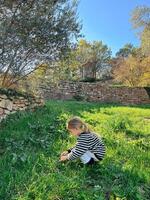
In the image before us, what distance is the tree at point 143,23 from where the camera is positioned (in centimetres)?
2582

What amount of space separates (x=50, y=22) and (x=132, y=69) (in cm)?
2328

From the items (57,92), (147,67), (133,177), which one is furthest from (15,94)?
(147,67)

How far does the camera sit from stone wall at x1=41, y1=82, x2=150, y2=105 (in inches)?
880

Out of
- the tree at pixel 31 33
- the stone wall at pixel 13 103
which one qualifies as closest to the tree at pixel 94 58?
the tree at pixel 31 33

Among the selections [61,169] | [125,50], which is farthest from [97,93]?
[125,50]

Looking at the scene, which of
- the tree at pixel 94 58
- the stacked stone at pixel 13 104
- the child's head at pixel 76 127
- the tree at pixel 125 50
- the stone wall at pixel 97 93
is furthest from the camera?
the tree at pixel 125 50

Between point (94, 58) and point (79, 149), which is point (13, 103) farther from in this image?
point (94, 58)

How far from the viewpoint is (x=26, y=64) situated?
11.1 metres

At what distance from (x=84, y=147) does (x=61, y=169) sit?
53 centimetres

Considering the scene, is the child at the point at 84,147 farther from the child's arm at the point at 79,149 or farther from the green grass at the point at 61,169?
the green grass at the point at 61,169

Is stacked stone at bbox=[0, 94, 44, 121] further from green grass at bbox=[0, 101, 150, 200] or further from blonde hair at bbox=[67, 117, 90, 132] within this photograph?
blonde hair at bbox=[67, 117, 90, 132]

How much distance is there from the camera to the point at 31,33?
10609 mm

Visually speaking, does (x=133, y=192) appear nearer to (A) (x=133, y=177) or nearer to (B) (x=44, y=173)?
(A) (x=133, y=177)

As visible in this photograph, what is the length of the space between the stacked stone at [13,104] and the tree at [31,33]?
79cm
